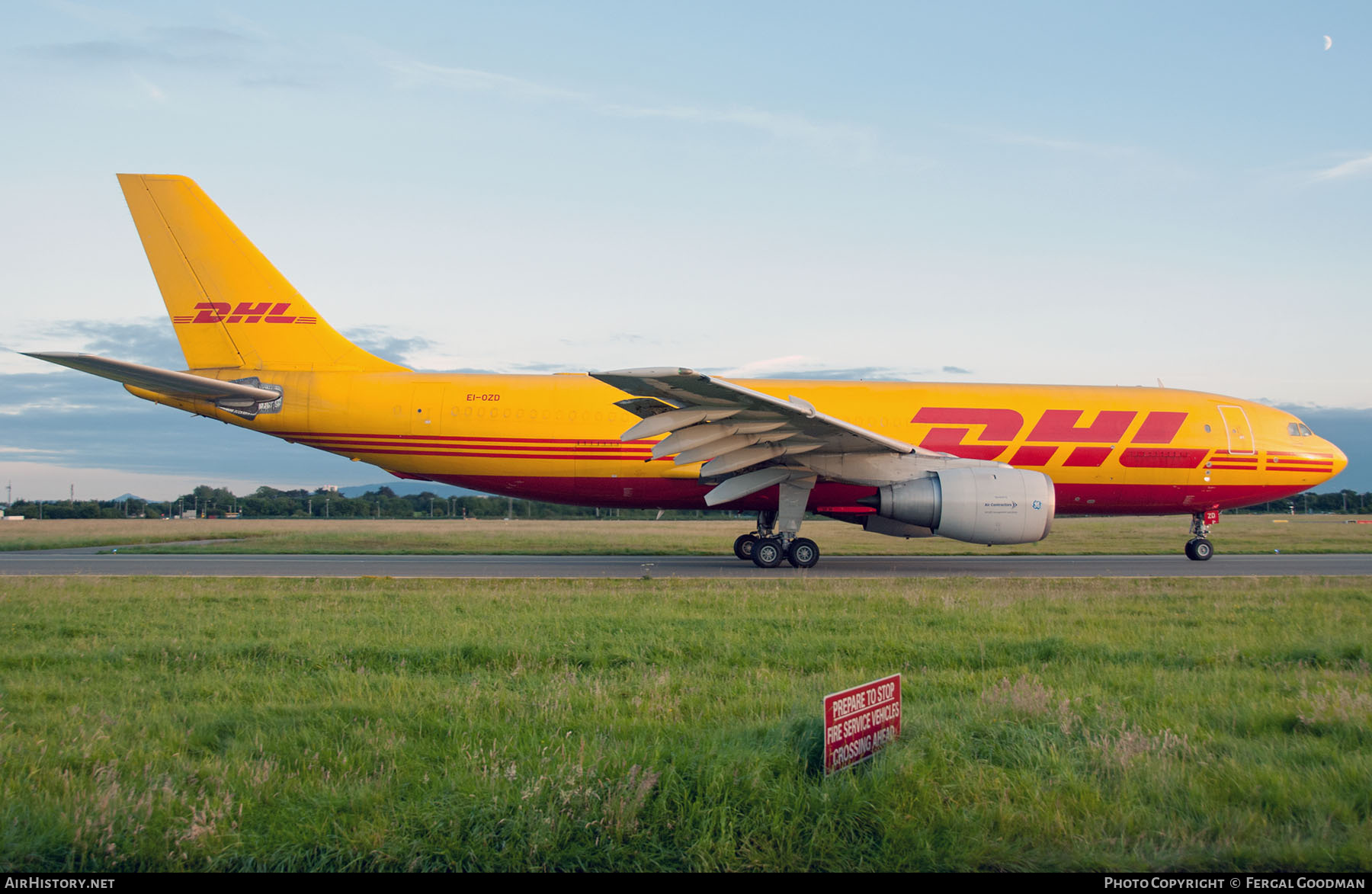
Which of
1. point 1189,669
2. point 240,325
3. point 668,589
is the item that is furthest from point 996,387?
point 240,325

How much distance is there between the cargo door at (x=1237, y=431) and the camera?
59.5 ft

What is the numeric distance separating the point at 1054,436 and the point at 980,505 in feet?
13.6

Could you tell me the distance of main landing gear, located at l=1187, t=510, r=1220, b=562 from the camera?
18.4m

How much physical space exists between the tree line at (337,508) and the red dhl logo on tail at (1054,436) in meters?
47.5

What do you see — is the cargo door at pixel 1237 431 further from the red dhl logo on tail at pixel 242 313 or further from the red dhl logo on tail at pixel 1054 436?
the red dhl logo on tail at pixel 242 313

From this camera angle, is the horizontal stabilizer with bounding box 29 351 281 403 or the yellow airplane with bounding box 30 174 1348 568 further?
the yellow airplane with bounding box 30 174 1348 568

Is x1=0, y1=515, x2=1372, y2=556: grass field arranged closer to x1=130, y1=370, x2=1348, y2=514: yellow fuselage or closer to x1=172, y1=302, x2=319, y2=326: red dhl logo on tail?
x1=130, y1=370, x2=1348, y2=514: yellow fuselage

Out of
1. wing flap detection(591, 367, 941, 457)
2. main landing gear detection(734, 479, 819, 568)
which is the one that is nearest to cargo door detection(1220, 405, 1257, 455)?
wing flap detection(591, 367, 941, 457)

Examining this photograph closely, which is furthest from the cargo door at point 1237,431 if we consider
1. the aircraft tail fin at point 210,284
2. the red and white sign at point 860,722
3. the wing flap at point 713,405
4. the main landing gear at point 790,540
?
the aircraft tail fin at point 210,284

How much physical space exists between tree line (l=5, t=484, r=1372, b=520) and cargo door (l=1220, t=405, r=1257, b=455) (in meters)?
47.7

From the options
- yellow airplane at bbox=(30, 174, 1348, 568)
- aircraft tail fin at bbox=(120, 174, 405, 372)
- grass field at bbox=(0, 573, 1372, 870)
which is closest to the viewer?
grass field at bbox=(0, 573, 1372, 870)

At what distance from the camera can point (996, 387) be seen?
59.8ft

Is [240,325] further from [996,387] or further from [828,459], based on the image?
[996,387]

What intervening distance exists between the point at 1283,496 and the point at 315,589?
1967 centimetres
